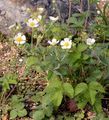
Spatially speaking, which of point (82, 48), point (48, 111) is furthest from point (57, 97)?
point (82, 48)

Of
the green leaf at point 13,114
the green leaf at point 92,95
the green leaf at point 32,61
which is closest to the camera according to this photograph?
the green leaf at point 92,95

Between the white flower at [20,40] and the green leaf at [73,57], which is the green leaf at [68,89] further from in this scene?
the white flower at [20,40]

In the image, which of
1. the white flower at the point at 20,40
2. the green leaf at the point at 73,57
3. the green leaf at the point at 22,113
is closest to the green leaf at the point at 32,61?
the white flower at the point at 20,40

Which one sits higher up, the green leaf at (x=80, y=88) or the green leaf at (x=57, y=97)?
the green leaf at (x=80, y=88)

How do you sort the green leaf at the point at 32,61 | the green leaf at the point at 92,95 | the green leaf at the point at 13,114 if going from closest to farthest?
the green leaf at the point at 92,95
the green leaf at the point at 32,61
the green leaf at the point at 13,114

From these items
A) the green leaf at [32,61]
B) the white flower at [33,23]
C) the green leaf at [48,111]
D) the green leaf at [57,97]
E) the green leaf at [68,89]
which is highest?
the white flower at [33,23]

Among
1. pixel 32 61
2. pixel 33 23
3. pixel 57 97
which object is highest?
pixel 33 23

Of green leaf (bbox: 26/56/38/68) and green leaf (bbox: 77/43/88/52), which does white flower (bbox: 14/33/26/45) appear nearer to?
green leaf (bbox: 26/56/38/68)

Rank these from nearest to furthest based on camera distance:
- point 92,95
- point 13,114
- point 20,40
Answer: point 92,95
point 20,40
point 13,114

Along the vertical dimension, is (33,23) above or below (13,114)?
above

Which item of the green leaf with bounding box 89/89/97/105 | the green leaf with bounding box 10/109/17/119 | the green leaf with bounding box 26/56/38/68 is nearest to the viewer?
the green leaf with bounding box 89/89/97/105

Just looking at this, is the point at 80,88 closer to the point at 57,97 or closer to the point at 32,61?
the point at 57,97

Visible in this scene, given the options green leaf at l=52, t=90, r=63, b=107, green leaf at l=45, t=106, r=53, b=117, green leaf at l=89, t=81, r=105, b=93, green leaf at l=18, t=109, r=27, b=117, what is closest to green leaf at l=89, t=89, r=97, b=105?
green leaf at l=89, t=81, r=105, b=93
